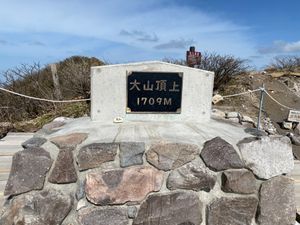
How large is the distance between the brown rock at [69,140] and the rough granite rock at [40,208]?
391mm

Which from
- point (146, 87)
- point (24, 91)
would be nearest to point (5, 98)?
point (24, 91)

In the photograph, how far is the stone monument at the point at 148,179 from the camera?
333cm

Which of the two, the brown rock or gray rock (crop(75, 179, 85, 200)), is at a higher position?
the brown rock

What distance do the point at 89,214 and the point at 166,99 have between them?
1.34 meters

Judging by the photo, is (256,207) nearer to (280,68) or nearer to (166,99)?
(166,99)

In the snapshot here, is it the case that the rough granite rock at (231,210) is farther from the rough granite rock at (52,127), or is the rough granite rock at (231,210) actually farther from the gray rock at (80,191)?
the rough granite rock at (52,127)

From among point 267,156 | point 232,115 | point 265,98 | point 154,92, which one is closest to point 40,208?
point 154,92

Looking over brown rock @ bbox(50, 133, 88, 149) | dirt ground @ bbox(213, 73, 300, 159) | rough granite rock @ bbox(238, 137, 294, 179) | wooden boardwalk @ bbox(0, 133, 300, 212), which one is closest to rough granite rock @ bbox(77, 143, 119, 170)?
brown rock @ bbox(50, 133, 88, 149)

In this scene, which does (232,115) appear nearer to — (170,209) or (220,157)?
(220,157)

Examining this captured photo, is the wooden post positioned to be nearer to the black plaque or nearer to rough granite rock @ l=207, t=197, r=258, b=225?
the black plaque

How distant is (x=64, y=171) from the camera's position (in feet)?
11.0

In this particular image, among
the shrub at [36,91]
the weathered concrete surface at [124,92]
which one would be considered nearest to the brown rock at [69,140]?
the weathered concrete surface at [124,92]

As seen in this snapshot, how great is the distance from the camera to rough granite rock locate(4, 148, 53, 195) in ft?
10.8

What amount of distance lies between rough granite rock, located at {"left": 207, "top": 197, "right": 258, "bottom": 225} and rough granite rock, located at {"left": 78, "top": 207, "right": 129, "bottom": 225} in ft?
2.45
